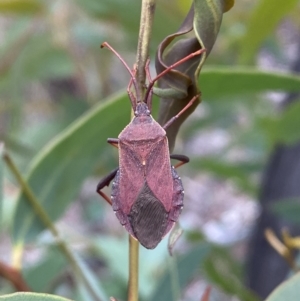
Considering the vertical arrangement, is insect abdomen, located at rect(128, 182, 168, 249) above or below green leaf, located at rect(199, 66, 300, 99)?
below

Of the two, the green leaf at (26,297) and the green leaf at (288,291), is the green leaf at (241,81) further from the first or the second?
the green leaf at (26,297)

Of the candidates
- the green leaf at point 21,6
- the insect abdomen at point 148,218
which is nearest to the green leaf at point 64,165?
the insect abdomen at point 148,218

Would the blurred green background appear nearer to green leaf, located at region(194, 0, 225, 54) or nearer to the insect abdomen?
the insect abdomen

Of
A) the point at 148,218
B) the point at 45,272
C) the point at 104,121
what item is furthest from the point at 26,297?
the point at 45,272

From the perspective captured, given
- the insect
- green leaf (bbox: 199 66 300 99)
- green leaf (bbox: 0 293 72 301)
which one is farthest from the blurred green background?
green leaf (bbox: 0 293 72 301)

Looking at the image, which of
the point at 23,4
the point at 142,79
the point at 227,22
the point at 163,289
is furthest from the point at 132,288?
the point at 227,22

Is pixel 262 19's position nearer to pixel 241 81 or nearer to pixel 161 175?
pixel 241 81
